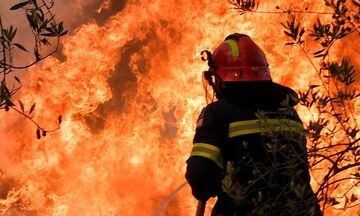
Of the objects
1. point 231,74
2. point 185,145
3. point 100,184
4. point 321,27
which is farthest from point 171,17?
point 321,27

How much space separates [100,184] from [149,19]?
13.0ft

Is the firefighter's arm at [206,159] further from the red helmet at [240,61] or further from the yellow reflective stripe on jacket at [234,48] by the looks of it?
the yellow reflective stripe on jacket at [234,48]

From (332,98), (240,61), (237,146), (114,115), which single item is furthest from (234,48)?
(114,115)

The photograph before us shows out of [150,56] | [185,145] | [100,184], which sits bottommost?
[100,184]

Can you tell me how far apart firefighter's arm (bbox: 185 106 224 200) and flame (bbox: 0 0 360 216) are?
7676 mm

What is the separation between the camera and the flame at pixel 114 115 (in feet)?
39.2

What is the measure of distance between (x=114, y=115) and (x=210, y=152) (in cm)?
877

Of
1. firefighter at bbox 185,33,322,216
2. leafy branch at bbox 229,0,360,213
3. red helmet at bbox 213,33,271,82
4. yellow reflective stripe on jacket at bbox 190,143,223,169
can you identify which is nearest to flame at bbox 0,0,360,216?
red helmet at bbox 213,33,271,82

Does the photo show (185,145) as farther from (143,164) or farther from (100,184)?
(100,184)

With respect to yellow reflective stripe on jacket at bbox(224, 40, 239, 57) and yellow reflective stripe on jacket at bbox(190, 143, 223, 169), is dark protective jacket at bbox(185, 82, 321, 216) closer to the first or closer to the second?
yellow reflective stripe on jacket at bbox(190, 143, 223, 169)

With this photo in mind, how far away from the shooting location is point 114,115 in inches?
491

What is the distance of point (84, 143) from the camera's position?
40.3ft

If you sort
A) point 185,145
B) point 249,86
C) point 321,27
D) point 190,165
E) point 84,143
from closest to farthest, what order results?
point 321,27, point 190,165, point 249,86, point 185,145, point 84,143

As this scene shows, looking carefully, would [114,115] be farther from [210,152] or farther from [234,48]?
[210,152]
